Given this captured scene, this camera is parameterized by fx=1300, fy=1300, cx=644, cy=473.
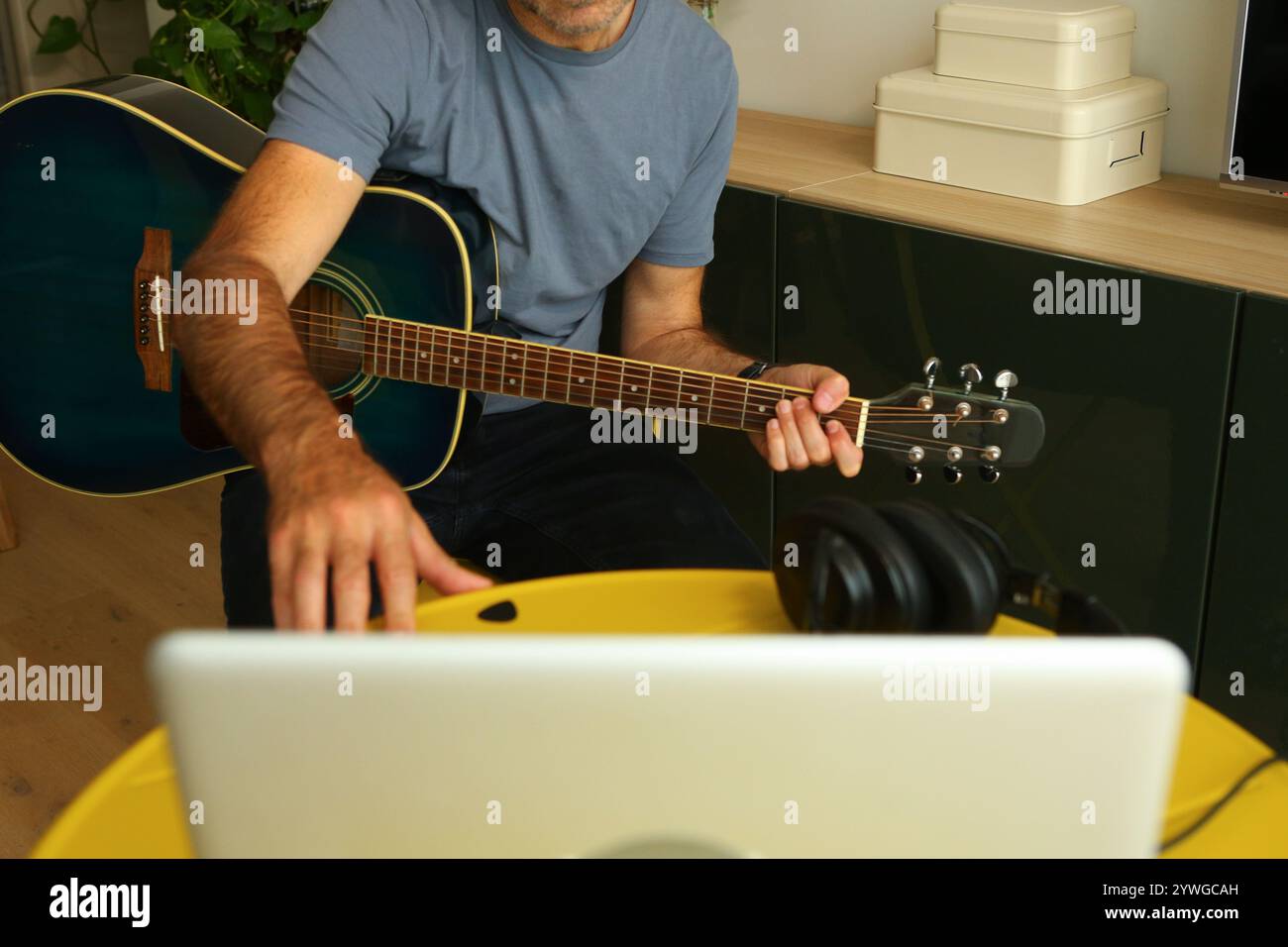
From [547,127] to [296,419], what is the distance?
648mm

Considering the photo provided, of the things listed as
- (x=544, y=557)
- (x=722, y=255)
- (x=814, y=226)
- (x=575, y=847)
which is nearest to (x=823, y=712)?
(x=575, y=847)

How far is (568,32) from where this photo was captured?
143 centimetres

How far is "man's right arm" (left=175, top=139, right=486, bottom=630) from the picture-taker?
743 millimetres

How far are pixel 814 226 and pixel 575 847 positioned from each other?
4.44ft

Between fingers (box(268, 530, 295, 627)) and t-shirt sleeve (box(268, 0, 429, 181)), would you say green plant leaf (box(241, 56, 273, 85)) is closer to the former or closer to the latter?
t-shirt sleeve (box(268, 0, 429, 181))

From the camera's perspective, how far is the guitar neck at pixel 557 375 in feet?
4.27

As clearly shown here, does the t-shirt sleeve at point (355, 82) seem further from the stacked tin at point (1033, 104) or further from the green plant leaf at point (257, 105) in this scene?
the green plant leaf at point (257, 105)

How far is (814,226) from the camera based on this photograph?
1.76m

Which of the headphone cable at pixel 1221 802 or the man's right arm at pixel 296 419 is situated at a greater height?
the man's right arm at pixel 296 419

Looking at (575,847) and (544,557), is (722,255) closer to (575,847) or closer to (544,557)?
(544,557)

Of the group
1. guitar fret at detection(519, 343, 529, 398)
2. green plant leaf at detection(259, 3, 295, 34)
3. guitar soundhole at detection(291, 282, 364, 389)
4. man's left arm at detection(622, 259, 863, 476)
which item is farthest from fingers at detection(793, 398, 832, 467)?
green plant leaf at detection(259, 3, 295, 34)

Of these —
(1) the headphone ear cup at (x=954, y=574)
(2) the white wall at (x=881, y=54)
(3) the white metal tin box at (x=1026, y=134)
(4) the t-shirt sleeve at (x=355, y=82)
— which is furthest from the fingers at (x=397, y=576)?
(2) the white wall at (x=881, y=54)

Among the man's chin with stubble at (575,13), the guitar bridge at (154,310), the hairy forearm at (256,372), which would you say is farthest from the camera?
the guitar bridge at (154,310)

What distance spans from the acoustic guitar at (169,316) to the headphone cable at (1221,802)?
0.49m
